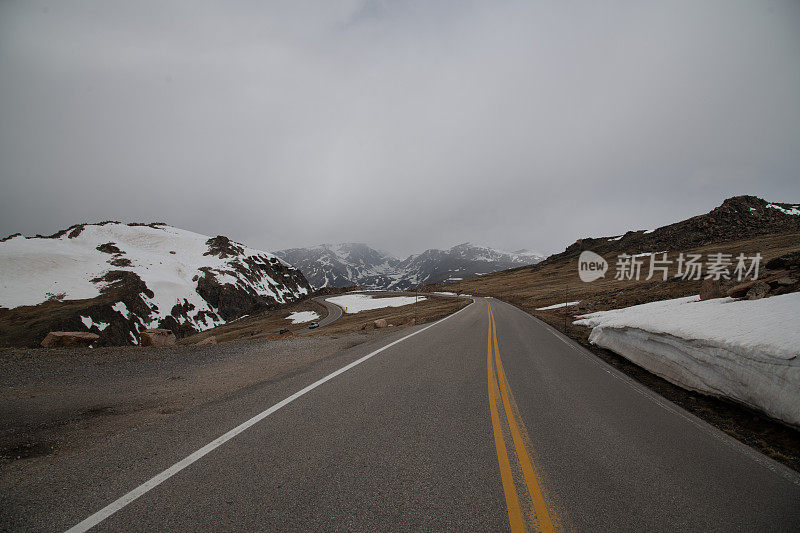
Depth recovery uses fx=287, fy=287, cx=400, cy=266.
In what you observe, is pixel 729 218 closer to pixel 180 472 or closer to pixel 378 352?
pixel 378 352

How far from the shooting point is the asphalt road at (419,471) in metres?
2.61

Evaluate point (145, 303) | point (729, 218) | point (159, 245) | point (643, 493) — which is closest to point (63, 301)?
point (145, 303)

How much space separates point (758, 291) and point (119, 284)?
90.4 metres

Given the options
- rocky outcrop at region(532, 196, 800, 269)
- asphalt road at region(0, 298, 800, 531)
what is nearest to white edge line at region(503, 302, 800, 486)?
asphalt road at region(0, 298, 800, 531)

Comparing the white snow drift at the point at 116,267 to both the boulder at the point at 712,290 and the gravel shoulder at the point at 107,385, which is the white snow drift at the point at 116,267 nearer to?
the gravel shoulder at the point at 107,385

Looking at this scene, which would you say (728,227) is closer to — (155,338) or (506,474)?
(506,474)

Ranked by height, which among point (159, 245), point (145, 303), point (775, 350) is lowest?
point (145, 303)

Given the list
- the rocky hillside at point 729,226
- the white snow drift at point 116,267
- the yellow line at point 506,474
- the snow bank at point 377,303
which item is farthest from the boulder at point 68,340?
the rocky hillside at point 729,226

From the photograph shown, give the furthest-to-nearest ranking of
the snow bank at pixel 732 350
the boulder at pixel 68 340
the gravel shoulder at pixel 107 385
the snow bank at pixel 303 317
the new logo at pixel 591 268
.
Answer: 1. the new logo at pixel 591 268
2. the snow bank at pixel 303 317
3. the boulder at pixel 68 340
4. the snow bank at pixel 732 350
5. the gravel shoulder at pixel 107 385

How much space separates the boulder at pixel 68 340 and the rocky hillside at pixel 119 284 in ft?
160

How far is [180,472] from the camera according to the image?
10.1 feet

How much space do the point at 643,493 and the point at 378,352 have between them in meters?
7.04

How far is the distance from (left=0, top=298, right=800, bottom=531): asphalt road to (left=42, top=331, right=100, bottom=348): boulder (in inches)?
435

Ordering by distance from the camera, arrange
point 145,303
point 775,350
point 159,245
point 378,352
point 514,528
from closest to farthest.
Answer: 1. point 514,528
2. point 775,350
3. point 378,352
4. point 145,303
5. point 159,245
